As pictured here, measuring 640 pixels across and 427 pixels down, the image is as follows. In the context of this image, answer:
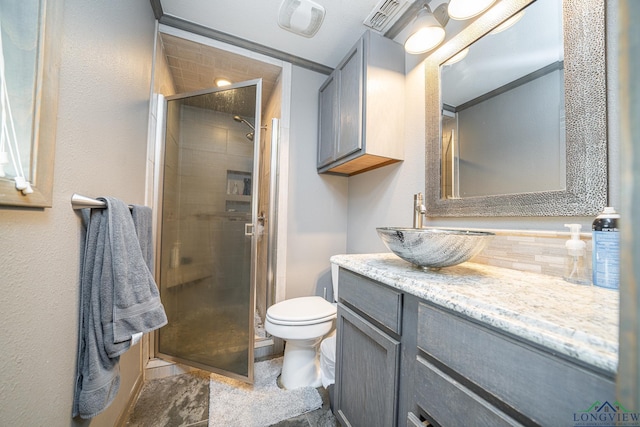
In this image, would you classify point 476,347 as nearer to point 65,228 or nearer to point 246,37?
point 65,228

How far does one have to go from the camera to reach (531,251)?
838mm

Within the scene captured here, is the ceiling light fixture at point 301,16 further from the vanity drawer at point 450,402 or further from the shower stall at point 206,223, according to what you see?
the vanity drawer at point 450,402

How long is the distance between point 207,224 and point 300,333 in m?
0.93

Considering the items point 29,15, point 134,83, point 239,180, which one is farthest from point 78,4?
point 239,180

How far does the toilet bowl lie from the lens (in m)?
1.32

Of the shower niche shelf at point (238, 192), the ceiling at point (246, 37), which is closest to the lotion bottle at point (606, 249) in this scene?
the ceiling at point (246, 37)

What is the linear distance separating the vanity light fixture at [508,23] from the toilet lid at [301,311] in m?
1.60

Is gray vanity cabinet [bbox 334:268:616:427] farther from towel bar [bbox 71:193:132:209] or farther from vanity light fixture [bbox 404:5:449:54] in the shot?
vanity light fixture [bbox 404:5:449:54]

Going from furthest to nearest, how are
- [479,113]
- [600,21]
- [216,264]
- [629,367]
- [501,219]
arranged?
[216,264] < [479,113] < [501,219] < [600,21] < [629,367]

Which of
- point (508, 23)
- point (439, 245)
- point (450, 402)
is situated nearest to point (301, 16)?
point (508, 23)

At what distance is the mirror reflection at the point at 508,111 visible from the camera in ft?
2.65

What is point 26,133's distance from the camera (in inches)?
21.2

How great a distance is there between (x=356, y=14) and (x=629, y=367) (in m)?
1.81

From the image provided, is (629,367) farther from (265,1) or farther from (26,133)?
(265,1)
